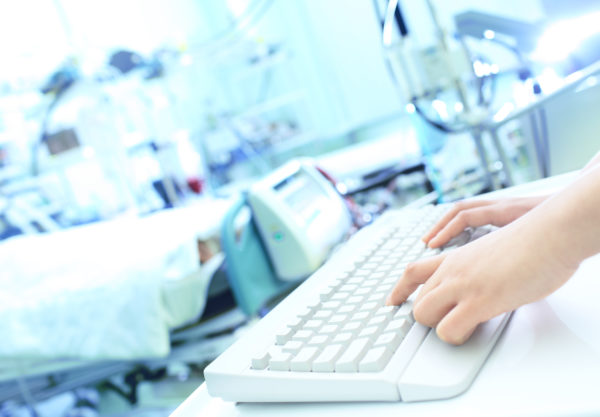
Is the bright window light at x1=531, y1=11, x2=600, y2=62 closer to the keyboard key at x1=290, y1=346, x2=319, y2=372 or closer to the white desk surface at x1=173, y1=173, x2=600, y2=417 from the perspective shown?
the white desk surface at x1=173, y1=173, x2=600, y2=417

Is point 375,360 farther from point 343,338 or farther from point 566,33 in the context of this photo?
point 566,33

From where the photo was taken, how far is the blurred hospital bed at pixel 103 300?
150 centimetres

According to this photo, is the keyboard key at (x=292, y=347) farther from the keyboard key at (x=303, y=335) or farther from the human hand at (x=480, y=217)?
the human hand at (x=480, y=217)

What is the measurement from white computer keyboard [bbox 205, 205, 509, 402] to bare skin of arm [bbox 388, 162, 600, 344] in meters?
0.02

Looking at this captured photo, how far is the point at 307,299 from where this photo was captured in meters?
0.53

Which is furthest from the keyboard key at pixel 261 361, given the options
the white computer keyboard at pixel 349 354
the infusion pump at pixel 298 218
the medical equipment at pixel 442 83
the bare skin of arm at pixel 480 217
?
the infusion pump at pixel 298 218

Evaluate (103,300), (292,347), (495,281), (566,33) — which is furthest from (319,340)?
(103,300)

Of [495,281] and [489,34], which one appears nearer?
[495,281]

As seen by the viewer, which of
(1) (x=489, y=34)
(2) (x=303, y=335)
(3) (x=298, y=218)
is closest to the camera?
(2) (x=303, y=335)

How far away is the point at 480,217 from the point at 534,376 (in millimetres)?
320

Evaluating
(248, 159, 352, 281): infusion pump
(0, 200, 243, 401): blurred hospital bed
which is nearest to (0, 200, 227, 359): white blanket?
(0, 200, 243, 401): blurred hospital bed

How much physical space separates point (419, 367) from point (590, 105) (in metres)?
0.75

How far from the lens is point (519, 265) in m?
0.36

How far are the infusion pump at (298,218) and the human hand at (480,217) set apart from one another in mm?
698
